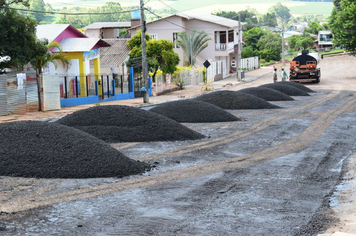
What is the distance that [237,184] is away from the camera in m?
12.2

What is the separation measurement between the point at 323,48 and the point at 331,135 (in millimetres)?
95374

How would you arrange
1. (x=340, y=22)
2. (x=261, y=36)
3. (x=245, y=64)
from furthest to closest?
(x=261, y=36) < (x=245, y=64) < (x=340, y=22)

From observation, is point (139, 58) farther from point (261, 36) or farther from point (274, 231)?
point (261, 36)

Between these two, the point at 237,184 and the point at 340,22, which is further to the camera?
the point at 340,22

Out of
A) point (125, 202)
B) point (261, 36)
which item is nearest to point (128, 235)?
point (125, 202)

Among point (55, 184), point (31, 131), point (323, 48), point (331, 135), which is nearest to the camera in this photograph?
point (55, 184)

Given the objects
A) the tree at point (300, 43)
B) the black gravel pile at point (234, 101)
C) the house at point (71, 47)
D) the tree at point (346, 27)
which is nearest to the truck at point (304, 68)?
the tree at point (346, 27)

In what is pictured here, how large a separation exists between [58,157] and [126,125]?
18.7 feet

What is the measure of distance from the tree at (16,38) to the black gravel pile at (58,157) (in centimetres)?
1358

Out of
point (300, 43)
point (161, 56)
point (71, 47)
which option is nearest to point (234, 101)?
point (71, 47)

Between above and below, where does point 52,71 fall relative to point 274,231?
above

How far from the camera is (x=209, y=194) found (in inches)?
446

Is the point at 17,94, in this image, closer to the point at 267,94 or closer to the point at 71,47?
the point at 71,47

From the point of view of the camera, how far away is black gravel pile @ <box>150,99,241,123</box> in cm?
2302
